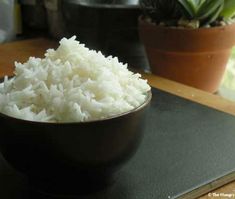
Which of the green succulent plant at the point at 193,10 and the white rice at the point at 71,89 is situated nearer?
the white rice at the point at 71,89

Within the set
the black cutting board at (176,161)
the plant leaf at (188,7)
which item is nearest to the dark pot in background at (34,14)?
the plant leaf at (188,7)

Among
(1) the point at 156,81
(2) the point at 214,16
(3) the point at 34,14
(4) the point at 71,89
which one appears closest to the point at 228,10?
(2) the point at 214,16

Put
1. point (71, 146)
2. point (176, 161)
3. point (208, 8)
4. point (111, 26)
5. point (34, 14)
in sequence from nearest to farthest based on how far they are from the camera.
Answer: point (71, 146) → point (176, 161) → point (208, 8) → point (111, 26) → point (34, 14)

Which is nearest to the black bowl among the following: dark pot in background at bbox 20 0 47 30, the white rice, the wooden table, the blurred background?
the white rice

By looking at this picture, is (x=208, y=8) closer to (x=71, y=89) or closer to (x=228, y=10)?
(x=228, y=10)

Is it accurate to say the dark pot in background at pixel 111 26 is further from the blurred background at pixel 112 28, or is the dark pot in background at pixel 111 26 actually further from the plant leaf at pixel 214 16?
the plant leaf at pixel 214 16

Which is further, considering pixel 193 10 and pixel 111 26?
pixel 111 26
